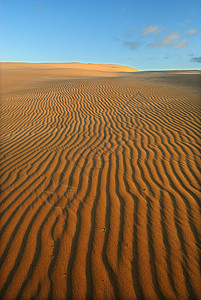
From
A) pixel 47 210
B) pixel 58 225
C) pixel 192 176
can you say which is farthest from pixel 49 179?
pixel 192 176

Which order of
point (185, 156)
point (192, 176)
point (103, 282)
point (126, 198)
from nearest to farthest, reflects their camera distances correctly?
point (103, 282) → point (126, 198) → point (192, 176) → point (185, 156)

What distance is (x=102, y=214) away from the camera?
2639mm

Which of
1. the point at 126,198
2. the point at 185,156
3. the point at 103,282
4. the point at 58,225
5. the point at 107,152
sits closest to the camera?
the point at 103,282

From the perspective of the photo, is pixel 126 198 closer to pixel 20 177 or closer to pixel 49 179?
pixel 49 179

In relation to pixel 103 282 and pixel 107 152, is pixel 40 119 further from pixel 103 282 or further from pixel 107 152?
pixel 103 282

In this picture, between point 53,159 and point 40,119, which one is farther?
point 40,119

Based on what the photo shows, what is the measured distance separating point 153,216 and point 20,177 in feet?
8.49

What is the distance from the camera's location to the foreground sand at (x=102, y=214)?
1.83 meters

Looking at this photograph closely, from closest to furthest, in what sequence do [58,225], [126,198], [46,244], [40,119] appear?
1. [46,244]
2. [58,225]
3. [126,198]
4. [40,119]

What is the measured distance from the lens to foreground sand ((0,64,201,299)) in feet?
6.02

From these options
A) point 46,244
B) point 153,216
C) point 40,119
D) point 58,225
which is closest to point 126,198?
point 153,216

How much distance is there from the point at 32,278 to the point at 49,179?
180 cm

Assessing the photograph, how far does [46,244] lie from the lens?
222 centimetres

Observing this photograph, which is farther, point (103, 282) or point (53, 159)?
point (53, 159)
